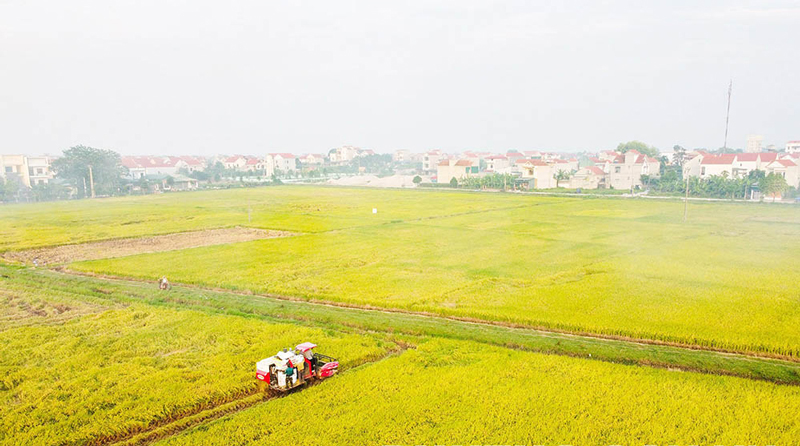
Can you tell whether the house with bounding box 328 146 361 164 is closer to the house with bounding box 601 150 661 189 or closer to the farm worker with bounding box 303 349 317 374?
the house with bounding box 601 150 661 189

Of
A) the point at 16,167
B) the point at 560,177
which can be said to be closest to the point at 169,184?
the point at 16,167

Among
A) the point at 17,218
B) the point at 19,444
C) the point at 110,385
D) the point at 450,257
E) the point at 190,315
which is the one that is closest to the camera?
the point at 19,444

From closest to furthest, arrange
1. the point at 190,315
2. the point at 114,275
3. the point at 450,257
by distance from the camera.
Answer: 1. the point at 190,315
2. the point at 114,275
3. the point at 450,257

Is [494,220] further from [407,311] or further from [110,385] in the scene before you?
[110,385]

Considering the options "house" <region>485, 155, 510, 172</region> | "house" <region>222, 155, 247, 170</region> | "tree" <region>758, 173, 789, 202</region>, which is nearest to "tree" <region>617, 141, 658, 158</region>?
"house" <region>485, 155, 510, 172</region>

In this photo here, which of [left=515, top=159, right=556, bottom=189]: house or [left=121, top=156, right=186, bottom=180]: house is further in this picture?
[left=121, top=156, right=186, bottom=180]: house

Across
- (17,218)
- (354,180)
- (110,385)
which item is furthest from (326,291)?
(354,180)

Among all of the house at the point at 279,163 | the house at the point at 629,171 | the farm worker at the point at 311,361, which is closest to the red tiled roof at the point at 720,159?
the house at the point at 629,171
